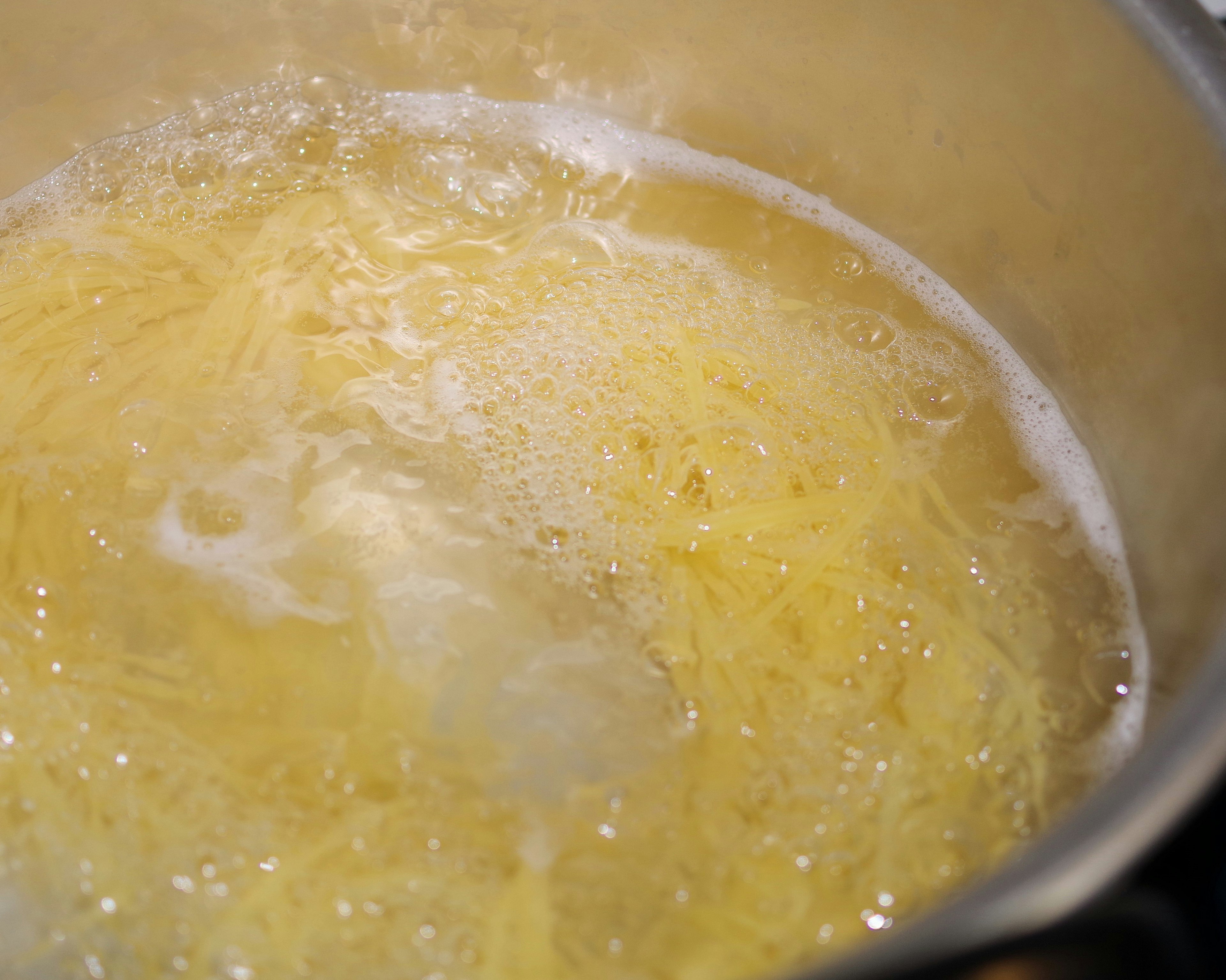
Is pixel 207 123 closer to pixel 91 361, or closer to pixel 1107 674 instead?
pixel 91 361

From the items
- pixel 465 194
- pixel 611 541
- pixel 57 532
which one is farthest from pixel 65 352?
pixel 611 541

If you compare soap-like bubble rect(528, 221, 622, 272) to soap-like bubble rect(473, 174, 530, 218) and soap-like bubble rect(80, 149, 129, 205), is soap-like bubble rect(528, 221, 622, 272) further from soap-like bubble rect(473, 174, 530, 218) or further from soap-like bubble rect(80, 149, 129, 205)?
soap-like bubble rect(80, 149, 129, 205)

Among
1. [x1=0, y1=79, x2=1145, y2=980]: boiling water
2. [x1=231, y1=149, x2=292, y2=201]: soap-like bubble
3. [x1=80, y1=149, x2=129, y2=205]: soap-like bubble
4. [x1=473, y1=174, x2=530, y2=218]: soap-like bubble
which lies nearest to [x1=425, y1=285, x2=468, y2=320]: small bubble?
[x1=0, y1=79, x2=1145, y2=980]: boiling water

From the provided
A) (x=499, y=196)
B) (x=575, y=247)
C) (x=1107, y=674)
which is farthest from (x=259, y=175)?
(x=1107, y=674)

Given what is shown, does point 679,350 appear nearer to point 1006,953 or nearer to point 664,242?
point 664,242

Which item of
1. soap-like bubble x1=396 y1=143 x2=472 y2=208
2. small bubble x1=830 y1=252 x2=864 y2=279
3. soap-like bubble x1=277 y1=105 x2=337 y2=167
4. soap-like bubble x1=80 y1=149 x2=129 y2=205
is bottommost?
soap-like bubble x1=80 y1=149 x2=129 y2=205

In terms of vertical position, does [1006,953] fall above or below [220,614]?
above

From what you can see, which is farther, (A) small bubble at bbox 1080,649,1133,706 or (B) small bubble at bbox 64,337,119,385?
(B) small bubble at bbox 64,337,119,385
